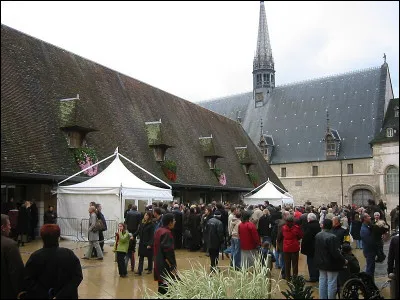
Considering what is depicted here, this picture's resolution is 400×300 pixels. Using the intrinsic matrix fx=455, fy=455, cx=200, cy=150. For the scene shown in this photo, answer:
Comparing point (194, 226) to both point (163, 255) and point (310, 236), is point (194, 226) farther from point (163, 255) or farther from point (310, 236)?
point (163, 255)

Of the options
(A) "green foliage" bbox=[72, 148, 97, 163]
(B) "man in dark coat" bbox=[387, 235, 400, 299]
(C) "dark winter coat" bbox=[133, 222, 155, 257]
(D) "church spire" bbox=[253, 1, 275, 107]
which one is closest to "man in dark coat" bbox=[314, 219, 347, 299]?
(B) "man in dark coat" bbox=[387, 235, 400, 299]

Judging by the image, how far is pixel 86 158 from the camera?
674 inches

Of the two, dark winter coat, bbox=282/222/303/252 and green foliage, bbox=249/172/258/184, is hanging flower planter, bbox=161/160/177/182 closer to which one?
green foliage, bbox=249/172/258/184

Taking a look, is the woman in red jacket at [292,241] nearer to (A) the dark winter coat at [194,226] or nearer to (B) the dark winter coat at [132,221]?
(B) the dark winter coat at [132,221]

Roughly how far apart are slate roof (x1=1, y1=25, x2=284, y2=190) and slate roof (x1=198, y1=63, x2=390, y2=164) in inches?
606

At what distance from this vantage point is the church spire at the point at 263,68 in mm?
50031

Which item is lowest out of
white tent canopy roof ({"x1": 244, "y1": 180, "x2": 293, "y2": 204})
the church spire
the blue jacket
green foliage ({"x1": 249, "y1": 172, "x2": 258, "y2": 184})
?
the blue jacket

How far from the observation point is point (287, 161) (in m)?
44.0

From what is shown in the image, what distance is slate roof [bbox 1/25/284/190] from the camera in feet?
50.6

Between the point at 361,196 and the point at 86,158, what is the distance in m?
30.1

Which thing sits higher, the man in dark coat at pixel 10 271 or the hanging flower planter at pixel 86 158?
the hanging flower planter at pixel 86 158

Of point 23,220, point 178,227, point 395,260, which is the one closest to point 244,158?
point 178,227

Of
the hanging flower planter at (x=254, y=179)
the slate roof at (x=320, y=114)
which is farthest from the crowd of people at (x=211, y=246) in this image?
the slate roof at (x=320, y=114)

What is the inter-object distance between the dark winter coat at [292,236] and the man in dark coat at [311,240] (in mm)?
150
